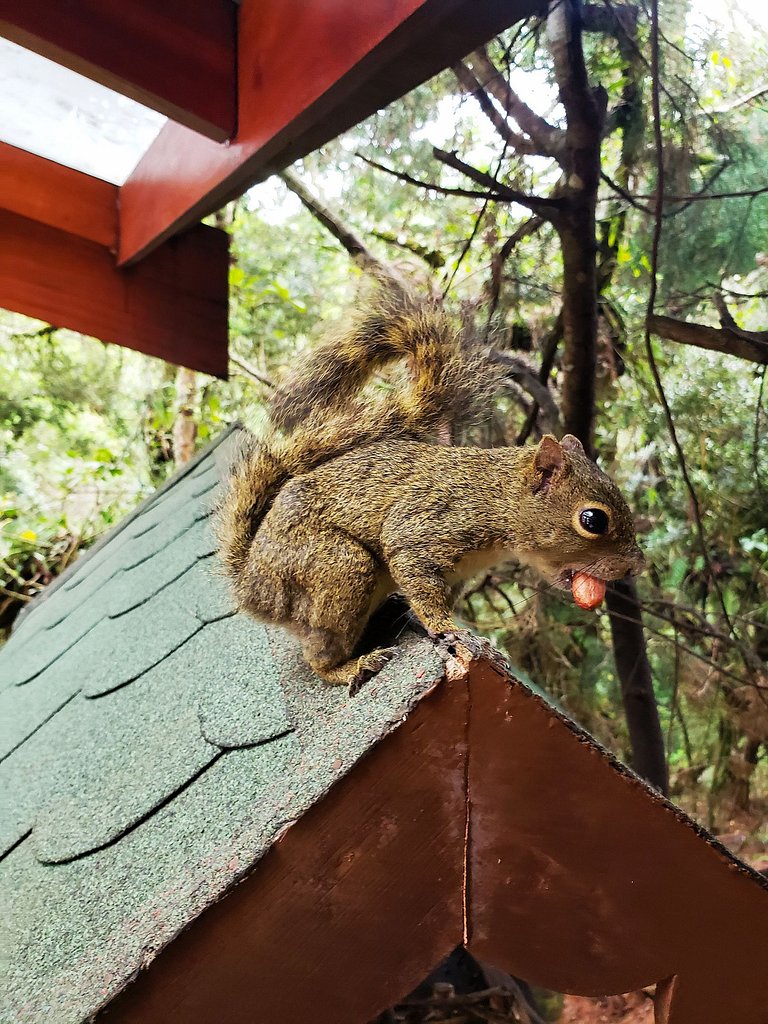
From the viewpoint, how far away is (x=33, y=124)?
149 cm

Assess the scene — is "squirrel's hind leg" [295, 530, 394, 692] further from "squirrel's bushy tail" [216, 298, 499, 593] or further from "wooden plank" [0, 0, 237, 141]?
"wooden plank" [0, 0, 237, 141]

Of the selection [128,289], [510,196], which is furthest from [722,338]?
[128,289]

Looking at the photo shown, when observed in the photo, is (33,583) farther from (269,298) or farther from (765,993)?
(765,993)

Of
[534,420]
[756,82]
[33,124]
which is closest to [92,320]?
[33,124]

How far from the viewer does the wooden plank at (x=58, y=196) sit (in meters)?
1.58

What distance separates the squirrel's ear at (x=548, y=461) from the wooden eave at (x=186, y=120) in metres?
0.49

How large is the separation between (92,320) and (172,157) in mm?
473

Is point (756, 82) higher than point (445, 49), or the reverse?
point (756, 82)

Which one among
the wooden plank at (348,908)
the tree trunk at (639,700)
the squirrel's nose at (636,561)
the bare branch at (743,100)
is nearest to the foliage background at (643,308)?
the bare branch at (743,100)

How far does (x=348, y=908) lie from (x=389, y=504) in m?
0.36

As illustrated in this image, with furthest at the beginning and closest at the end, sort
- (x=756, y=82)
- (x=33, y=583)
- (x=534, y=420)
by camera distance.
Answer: (x=33, y=583)
(x=534, y=420)
(x=756, y=82)

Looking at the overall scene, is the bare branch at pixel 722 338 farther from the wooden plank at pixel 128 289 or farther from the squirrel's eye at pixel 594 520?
the wooden plank at pixel 128 289

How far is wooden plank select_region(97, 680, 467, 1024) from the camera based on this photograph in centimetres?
57

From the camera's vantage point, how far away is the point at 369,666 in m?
0.69
